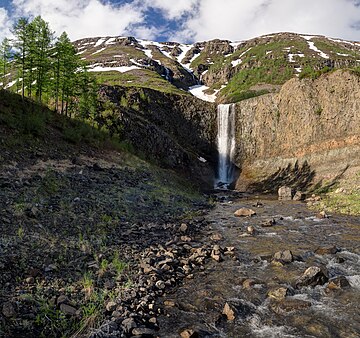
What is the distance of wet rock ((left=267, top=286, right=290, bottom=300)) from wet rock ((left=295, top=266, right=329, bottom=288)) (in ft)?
2.66

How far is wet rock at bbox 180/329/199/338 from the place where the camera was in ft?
24.0

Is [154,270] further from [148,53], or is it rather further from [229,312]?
[148,53]

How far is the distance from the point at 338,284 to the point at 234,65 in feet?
526

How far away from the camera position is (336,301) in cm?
941

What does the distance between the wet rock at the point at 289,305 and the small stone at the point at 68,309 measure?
18.2ft

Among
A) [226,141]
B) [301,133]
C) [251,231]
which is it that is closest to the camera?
[251,231]

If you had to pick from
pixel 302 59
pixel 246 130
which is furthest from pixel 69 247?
pixel 302 59

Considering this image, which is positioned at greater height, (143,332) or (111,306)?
(111,306)

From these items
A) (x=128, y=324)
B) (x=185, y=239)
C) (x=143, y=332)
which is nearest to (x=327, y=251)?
(x=185, y=239)

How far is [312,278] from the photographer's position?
10.6 metres

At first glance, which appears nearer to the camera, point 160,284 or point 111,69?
point 160,284

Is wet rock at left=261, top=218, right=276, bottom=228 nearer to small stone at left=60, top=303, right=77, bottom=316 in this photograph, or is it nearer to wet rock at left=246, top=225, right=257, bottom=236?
wet rock at left=246, top=225, right=257, bottom=236

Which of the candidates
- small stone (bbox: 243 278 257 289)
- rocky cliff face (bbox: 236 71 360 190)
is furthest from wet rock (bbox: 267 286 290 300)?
rocky cliff face (bbox: 236 71 360 190)

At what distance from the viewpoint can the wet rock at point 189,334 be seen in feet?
24.0
